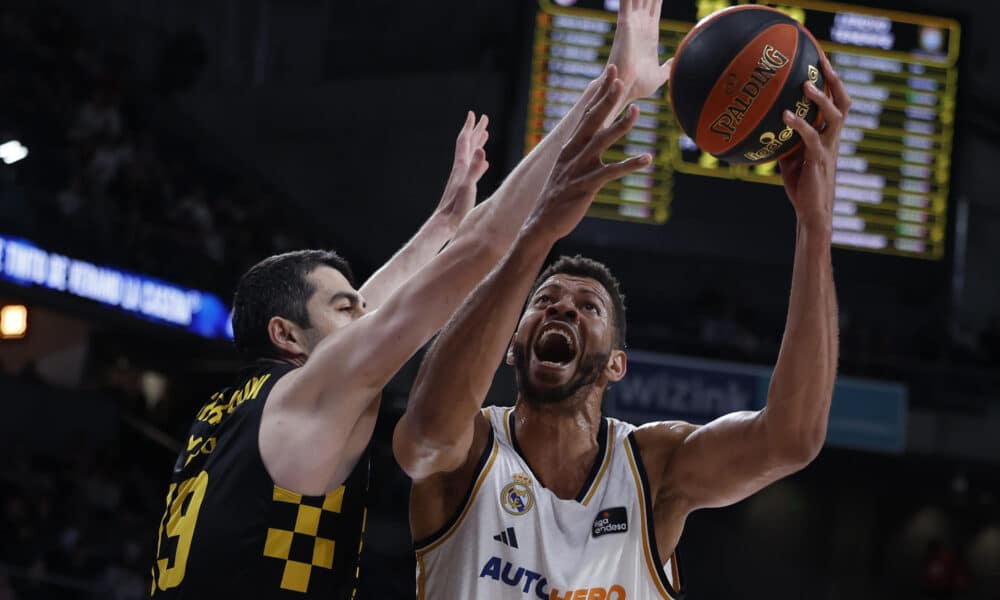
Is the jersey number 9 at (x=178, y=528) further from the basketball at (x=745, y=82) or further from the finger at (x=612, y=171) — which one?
the basketball at (x=745, y=82)

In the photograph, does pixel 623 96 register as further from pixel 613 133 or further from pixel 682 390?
pixel 682 390

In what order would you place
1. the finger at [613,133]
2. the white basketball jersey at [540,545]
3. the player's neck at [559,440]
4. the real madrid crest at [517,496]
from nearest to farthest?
the finger at [613,133] → the white basketball jersey at [540,545] → the real madrid crest at [517,496] → the player's neck at [559,440]

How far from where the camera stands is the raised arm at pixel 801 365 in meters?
2.99

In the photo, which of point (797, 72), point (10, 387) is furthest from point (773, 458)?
point (10, 387)

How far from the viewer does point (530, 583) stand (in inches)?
120

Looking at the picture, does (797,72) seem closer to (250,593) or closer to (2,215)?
(250,593)

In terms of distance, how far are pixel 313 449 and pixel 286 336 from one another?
49 centimetres

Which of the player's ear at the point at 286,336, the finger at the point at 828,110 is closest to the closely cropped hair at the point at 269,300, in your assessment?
the player's ear at the point at 286,336

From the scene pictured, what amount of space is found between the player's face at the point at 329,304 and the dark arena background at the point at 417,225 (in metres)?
2.75

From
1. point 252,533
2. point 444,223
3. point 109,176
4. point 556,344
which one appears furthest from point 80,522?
point 556,344

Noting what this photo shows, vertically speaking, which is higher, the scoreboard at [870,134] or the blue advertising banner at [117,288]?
the scoreboard at [870,134]

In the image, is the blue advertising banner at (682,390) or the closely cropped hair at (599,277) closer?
the closely cropped hair at (599,277)

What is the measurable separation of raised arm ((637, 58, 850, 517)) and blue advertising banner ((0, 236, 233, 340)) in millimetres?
7000

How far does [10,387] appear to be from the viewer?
1245 cm
